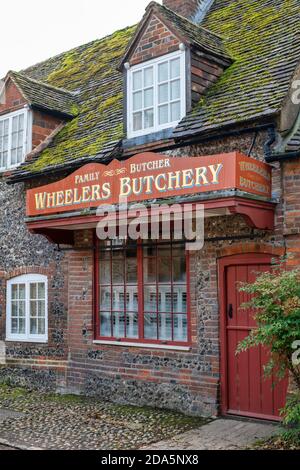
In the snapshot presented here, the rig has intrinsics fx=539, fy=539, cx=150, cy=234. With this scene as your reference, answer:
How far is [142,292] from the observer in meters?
9.95

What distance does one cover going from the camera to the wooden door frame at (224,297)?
27.6 ft

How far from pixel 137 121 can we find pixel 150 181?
8.50 feet

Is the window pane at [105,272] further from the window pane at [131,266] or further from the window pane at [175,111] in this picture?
the window pane at [175,111]

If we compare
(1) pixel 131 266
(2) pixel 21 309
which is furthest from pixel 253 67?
(2) pixel 21 309

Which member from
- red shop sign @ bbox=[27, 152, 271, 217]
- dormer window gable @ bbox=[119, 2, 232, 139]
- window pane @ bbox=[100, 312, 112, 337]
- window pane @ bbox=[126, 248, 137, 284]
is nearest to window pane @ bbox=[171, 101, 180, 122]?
dormer window gable @ bbox=[119, 2, 232, 139]

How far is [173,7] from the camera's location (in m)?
13.3

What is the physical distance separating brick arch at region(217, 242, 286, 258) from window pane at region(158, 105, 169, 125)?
2865 millimetres

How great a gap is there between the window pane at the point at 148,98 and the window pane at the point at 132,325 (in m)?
3.99

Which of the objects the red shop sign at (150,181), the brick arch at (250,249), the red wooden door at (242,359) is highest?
the red shop sign at (150,181)

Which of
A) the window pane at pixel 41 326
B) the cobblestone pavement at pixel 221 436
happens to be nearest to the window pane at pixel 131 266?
the window pane at pixel 41 326

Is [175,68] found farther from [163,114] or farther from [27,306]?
[27,306]

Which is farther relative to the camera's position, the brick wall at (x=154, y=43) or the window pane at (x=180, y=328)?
the brick wall at (x=154, y=43)

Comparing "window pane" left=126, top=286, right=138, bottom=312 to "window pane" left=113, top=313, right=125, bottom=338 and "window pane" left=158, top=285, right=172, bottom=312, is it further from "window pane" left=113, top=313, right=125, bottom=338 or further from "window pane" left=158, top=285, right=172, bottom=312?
"window pane" left=158, top=285, right=172, bottom=312
